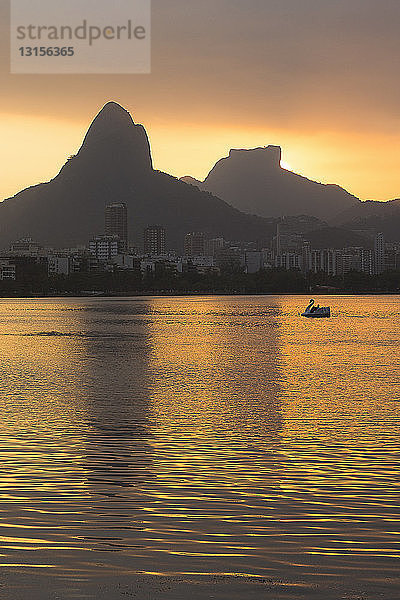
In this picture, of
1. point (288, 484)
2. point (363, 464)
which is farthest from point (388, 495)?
point (363, 464)

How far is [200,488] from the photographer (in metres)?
18.9

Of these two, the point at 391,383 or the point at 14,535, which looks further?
the point at 391,383

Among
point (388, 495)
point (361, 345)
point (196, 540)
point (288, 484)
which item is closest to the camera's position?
point (196, 540)

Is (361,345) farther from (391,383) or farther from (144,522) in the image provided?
(144,522)

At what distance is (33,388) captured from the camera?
42281 mm

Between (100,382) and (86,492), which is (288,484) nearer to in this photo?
(86,492)

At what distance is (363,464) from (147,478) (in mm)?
5718

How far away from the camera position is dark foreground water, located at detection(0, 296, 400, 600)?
497 inches

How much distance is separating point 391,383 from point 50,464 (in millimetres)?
26176

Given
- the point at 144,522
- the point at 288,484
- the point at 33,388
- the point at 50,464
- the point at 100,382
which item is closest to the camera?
the point at 144,522

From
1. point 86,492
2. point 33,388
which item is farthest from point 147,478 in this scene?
point 33,388

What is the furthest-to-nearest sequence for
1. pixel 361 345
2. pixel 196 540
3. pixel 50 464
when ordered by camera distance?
pixel 361 345, pixel 50 464, pixel 196 540

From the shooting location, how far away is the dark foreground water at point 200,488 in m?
12.6

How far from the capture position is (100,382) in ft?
152
